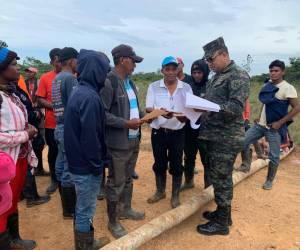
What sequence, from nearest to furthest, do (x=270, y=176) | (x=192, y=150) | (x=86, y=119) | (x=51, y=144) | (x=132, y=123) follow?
(x=86, y=119), (x=132, y=123), (x=51, y=144), (x=192, y=150), (x=270, y=176)

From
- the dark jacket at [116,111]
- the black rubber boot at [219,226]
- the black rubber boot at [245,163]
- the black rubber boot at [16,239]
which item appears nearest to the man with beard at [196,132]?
the black rubber boot at [245,163]

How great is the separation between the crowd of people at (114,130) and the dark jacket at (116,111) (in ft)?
0.04

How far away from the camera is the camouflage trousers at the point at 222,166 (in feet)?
13.2

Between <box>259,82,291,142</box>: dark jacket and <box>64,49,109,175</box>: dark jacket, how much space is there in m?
3.34

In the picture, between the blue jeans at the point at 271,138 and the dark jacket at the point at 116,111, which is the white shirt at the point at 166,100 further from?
the blue jeans at the point at 271,138

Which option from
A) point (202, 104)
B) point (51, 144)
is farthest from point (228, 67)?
point (51, 144)

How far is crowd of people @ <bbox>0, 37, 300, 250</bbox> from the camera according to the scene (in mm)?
3020

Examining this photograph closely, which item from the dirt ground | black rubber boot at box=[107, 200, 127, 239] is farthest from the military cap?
the dirt ground

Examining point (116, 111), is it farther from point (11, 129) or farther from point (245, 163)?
point (245, 163)

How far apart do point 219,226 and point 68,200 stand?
6.21 feet

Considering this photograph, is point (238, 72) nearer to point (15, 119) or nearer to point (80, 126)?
point (80, 126)

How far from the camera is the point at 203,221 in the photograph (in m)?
4.53

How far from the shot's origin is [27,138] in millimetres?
3184

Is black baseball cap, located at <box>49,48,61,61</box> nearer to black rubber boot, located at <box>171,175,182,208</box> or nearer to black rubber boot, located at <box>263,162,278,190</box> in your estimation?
black rubber boot, located at <box>171,175,182,208</box>
